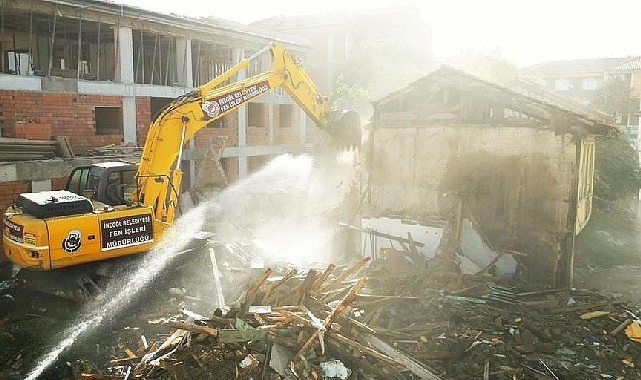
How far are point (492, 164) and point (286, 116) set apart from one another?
1688 cm

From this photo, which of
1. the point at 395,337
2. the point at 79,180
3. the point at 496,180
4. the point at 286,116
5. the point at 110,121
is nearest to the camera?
the point at 395,337

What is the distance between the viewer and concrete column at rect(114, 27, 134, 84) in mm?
18031

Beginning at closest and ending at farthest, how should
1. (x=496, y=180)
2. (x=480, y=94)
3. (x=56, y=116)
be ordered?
(x=496, y=180), (x=480, y=94), (x=56, y=116)

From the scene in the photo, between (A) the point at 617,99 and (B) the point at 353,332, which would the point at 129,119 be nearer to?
(B) the point at 353,332

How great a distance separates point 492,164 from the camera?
1298 centimetres

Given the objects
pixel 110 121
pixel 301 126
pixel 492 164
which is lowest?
pixel 492 164

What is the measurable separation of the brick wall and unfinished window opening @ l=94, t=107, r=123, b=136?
41 centimetres

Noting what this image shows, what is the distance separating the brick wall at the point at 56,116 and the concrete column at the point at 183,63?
12.1 feet

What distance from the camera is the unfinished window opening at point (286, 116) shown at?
27.9 metres

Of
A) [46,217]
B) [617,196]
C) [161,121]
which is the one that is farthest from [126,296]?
[617,196]

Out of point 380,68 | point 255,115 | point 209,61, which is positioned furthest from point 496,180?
point 380,68

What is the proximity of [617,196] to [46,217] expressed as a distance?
2089cm

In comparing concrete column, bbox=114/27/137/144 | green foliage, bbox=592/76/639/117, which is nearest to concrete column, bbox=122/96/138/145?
concrete column, bbox=114/27/137/144

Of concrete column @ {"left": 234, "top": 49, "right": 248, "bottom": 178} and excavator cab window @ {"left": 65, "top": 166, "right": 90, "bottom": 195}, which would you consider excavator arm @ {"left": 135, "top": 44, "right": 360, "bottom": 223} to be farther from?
concrete column @ {"left": 234, "top": 49, "right": 248, "bottom": 178}
